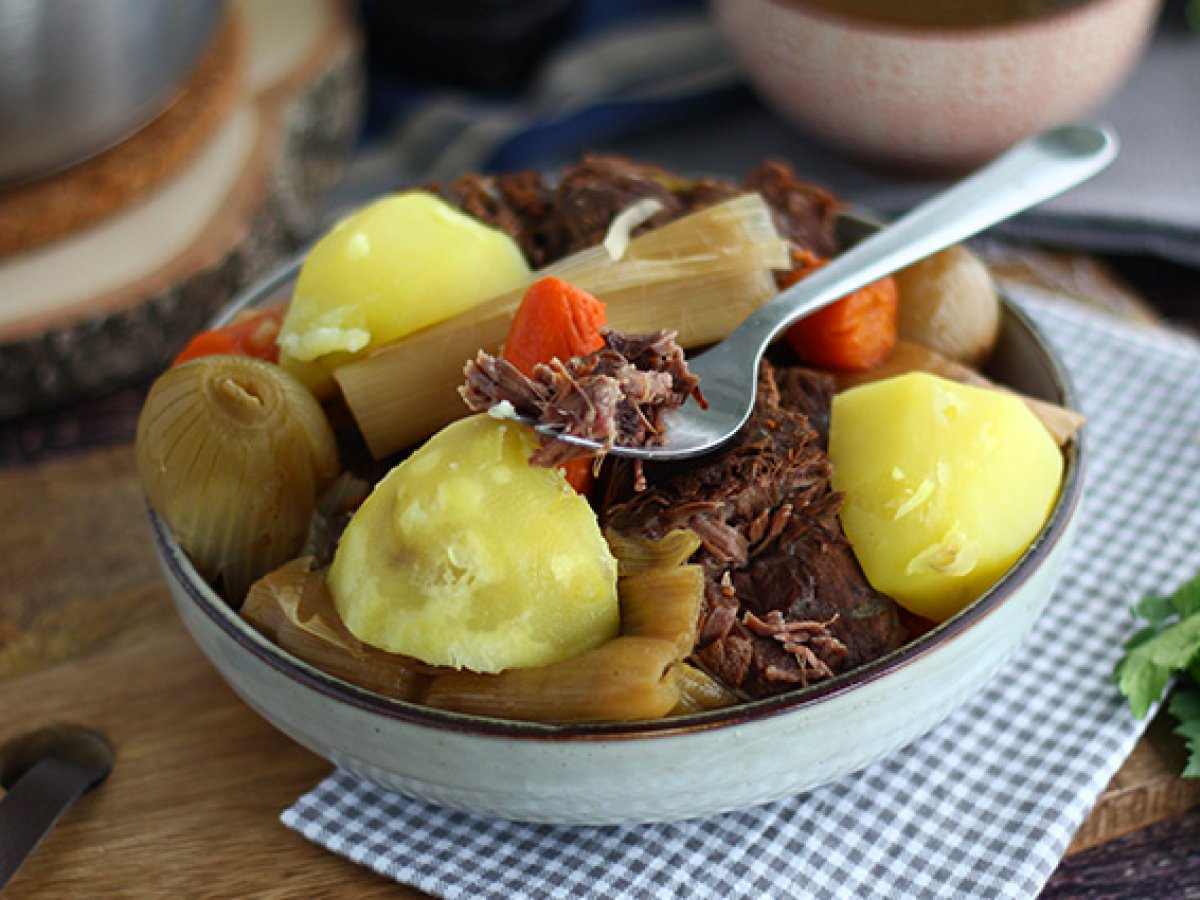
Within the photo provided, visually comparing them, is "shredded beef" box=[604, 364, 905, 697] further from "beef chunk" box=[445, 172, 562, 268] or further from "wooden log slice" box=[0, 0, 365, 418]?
"wooden log slice" box=[0, 0, 365, 418]

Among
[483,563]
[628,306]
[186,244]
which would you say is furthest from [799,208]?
[186,244]

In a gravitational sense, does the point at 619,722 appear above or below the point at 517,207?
below

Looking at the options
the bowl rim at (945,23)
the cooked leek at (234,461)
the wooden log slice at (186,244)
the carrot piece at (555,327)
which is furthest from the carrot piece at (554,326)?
the bowl rim at (945,23)

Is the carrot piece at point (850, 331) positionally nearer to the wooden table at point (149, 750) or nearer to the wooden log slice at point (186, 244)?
the wooden table at point (149, 750)

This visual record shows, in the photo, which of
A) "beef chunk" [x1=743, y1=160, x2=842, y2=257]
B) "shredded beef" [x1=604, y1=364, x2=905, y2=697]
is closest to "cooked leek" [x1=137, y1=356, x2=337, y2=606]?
"shredded beef" [x1=604, y1=364, x2=905, y2=697]

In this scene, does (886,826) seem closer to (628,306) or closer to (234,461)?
(628,306)
